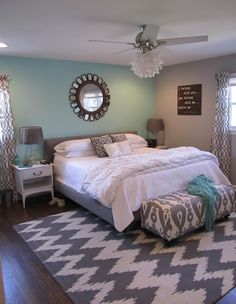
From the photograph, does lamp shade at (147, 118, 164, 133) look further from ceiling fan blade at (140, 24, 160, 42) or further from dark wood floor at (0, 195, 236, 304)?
dark wood floor at (0, 195, 236, 304)

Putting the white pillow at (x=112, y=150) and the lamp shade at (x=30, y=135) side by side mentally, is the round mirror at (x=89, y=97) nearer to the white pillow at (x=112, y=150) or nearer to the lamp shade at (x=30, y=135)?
the white pillow at (x=112, y=150)

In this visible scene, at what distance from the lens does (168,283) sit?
2234mm

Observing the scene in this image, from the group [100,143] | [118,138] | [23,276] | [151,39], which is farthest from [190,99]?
[23,276]

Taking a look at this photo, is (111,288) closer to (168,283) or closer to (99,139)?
(168,283)

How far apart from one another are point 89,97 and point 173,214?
313 cm

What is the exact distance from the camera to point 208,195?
3059 mm

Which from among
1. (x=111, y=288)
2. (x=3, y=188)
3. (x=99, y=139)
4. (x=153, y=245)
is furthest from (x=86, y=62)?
(x=111, y=288)

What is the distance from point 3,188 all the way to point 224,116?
12.9ft

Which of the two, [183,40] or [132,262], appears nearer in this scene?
[132,262]

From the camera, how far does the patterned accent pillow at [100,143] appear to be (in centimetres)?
456

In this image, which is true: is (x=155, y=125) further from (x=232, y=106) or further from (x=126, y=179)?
(x=126, y=179)

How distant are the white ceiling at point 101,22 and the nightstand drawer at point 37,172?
5.78 feet

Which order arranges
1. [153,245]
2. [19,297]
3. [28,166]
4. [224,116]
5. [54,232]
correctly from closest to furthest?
[19,297]
[153,245]
[54,232]
[28,166]
[224,116]

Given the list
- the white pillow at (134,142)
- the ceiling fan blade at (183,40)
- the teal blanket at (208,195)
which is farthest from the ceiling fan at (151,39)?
the white pillow at (134,142)
